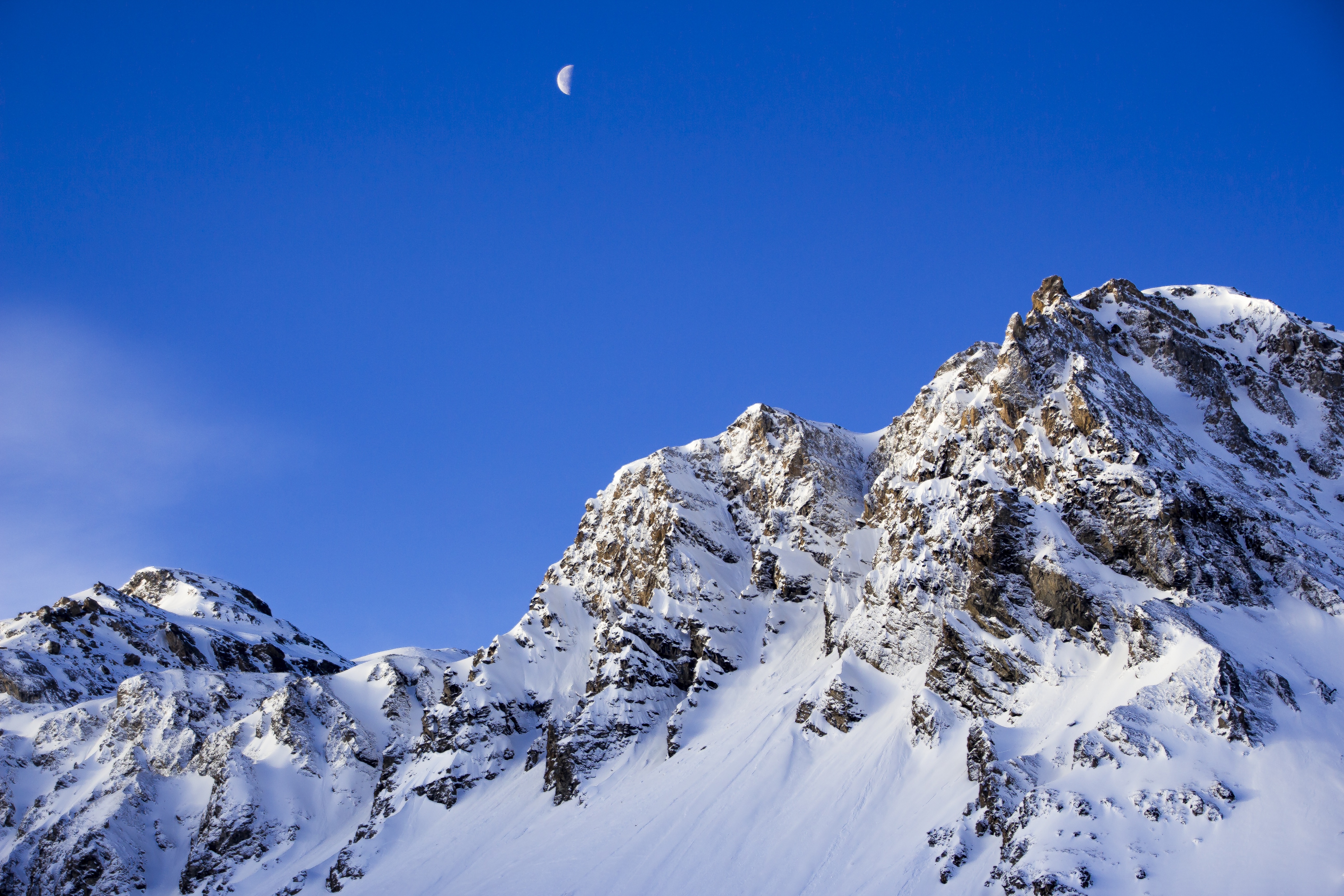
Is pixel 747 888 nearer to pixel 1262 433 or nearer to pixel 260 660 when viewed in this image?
pixel 1262 433

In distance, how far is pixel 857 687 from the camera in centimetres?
8644

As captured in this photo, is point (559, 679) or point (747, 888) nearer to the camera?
point (747, 888)

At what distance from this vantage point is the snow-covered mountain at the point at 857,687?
190 feet

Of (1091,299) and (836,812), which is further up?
(1091,299)

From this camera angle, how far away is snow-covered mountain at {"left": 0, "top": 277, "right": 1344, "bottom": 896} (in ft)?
190

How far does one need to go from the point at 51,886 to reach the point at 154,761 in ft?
62.0

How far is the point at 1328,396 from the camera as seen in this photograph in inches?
3743

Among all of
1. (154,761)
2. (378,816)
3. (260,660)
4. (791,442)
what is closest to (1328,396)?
(791,442)

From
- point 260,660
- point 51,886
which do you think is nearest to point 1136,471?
point 51,886

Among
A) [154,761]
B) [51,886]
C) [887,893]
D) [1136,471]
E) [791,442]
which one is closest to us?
[887,893]

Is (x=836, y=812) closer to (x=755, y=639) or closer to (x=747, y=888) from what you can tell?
(x=747, y=888)

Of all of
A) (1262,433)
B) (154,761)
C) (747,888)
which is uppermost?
(1262,433)

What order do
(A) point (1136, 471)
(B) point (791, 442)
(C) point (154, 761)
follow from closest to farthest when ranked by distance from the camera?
(A) point (1136, 471), (C) point (154, 761), (B) point (791, 442)

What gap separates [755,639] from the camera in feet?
368
